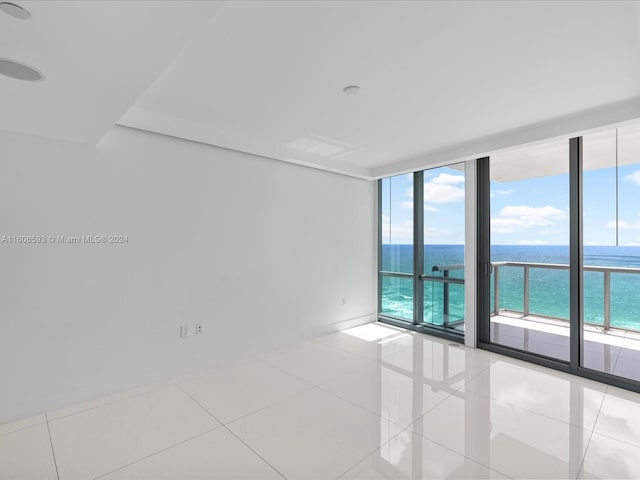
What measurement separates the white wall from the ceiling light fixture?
5.53ft

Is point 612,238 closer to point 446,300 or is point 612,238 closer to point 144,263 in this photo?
point 446,300

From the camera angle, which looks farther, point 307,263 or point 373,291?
point 373,291

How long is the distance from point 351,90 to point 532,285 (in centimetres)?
354

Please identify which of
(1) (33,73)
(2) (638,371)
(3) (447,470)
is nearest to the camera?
(1) (33,73)

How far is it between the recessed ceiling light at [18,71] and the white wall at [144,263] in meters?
1.16

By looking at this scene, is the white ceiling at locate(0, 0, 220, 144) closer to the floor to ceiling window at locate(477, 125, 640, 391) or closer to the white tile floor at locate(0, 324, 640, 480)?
the white tile floor at locate(0, 324, 640, 480)

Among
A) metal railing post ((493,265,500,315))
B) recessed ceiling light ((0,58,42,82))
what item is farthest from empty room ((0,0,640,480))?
metal railing post ((493,265,500,315))

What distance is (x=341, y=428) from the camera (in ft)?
7.88

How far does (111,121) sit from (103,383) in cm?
223

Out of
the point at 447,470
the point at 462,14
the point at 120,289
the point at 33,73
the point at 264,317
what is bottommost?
the point at 447,470

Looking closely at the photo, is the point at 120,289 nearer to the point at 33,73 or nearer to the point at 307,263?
the point at 33,73

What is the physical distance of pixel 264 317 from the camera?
13.3 feet

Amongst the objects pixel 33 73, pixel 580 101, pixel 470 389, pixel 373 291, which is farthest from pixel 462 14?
pixel 373 291

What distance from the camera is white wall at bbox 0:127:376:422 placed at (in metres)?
2.57
